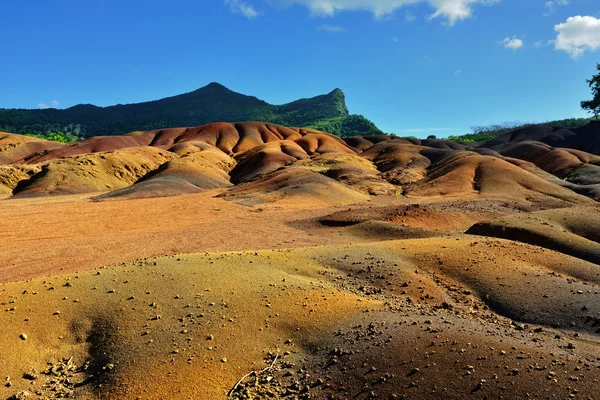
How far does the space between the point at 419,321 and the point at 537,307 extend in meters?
2.58

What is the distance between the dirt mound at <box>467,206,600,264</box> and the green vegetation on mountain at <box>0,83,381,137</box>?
8858 cm

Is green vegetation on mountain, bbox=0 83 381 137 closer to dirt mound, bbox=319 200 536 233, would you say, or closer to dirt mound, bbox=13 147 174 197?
dirt mound, bbox=13 147 174 197

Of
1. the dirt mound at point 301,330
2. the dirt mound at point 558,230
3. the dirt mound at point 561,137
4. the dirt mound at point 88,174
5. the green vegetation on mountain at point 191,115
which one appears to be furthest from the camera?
the green vegetation on mountain at point 191,115

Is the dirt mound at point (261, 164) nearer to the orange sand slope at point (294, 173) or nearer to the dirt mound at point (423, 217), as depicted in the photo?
the orange sand slope at point (294, 173)

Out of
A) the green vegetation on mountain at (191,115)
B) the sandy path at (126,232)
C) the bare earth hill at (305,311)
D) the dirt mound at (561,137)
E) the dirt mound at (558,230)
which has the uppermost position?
Result: the green vegetation on mountain at (191,115)

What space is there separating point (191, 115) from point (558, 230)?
128863mm

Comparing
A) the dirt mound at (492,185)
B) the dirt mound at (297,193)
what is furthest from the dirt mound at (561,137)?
the dirt mound at (297,193)

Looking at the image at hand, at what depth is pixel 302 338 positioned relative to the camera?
5309mm

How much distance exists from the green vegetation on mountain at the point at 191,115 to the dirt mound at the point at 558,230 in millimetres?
Answer: 88576

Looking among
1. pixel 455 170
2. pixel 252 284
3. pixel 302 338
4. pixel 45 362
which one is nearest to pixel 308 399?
pixel 302 338

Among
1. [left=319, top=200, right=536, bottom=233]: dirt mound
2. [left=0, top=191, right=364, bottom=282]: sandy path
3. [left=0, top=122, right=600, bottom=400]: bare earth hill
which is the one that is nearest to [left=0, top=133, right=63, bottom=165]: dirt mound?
[left=0, top=191, right=364, bottom=282]: sandy path

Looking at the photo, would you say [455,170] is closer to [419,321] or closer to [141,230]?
[141,230]

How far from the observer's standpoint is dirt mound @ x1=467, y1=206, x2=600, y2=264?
1022 centimetres

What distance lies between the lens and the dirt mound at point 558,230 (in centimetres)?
1022
